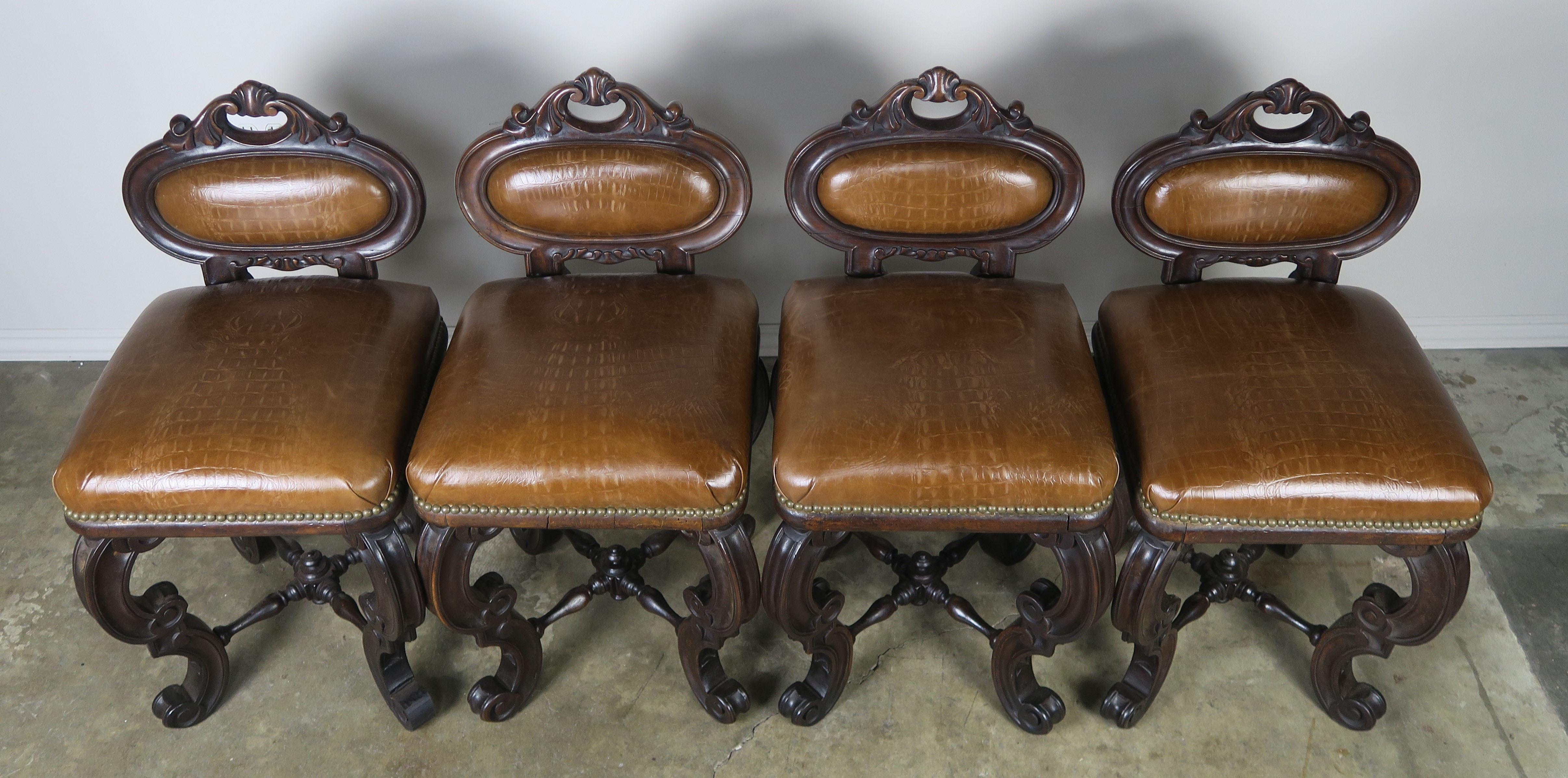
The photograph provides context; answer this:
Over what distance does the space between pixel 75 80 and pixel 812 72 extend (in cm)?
147

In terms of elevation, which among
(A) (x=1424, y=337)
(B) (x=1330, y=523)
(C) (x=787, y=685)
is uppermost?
(B) (x=1330, y=523)

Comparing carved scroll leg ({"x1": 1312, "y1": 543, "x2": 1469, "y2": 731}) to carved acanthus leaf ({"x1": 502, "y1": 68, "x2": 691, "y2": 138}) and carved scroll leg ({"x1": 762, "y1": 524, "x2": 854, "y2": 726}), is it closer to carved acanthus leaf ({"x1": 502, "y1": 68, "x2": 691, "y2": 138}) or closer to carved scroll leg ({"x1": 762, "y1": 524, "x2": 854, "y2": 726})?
carved scroll leg ({"x1": 762, "y1": 524, "x2": 854, "y2": 726})

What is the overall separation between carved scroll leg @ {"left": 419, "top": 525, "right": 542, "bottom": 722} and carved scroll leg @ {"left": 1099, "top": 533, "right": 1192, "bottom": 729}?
100 centimetres

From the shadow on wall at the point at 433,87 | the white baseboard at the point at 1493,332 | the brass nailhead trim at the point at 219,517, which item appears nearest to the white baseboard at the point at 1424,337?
the white baseboard at the point at 1493,332

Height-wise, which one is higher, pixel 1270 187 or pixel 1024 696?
pixel 1270 187

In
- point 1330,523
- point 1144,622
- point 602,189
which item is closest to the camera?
point 1330,523

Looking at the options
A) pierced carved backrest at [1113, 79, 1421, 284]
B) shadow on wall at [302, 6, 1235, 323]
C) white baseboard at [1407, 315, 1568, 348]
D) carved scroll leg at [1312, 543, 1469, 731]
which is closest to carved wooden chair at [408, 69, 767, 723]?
shadow on wall at [302, 6, 1235, 323]

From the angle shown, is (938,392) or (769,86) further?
(769,86)

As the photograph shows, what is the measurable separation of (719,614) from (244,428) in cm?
78

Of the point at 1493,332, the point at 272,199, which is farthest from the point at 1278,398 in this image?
the point at 272,199

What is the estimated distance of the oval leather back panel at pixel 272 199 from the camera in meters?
1.83

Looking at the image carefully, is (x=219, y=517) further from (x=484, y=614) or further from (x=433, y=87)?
(x=433, y=87)

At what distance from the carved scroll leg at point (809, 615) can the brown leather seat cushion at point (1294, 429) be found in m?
0.52

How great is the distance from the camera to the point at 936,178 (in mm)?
1812
